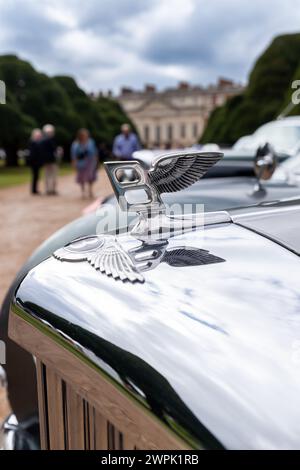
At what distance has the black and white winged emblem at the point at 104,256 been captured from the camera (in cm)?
106

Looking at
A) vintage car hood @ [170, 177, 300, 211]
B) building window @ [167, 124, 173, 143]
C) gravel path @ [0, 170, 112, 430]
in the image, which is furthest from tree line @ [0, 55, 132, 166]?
building window @ [167, 124, 173, 143]

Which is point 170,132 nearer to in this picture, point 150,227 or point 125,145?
point 125,145

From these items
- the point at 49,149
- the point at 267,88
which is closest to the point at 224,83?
the point at 267,88

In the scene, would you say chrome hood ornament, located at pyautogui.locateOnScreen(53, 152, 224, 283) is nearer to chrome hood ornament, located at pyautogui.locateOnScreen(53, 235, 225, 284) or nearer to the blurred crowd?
chrome hood ornament, located at pyautogui.locateOnScreen(53, 235, 225, 284)

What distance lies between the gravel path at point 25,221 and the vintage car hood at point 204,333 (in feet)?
7.17

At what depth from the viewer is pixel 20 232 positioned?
26.8 ft

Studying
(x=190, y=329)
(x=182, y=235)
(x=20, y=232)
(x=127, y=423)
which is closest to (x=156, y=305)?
(x=190, y=329)

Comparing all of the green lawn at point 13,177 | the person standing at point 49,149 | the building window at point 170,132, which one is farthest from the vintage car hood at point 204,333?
the building window at point 170,132

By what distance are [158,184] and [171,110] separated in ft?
337

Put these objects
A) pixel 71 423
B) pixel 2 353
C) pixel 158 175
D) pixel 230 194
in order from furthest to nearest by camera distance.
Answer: pixel 230 194 → pixel 2 353 → pixel 158 175 → pixel 71 423

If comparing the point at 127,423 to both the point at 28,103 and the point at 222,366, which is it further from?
the point at 28,103

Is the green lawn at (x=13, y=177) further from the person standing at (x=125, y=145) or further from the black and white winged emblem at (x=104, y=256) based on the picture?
the black and white winged emblem at (x=104, y=256)

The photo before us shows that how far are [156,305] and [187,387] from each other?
0.20 m

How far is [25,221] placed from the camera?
9.24 m
